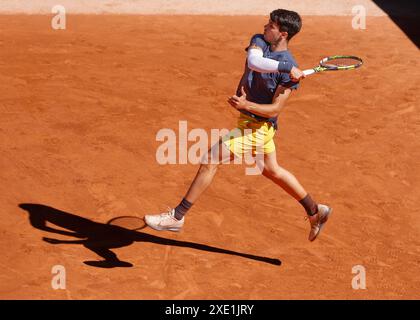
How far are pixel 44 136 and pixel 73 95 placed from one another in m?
1.43

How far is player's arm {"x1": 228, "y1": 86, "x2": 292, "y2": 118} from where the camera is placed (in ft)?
20.7

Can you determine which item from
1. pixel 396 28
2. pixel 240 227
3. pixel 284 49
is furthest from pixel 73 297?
pixel 396 28

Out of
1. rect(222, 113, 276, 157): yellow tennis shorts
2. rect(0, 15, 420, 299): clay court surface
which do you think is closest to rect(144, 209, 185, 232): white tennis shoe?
rect(0, 15, 420, 299): clay court surface

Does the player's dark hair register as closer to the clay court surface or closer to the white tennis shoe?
the white tennis shoe

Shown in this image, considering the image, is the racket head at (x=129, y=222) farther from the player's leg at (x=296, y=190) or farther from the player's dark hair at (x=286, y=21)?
the player's dark hair at (x=286, y=21)

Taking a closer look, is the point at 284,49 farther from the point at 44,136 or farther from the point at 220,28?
the point at 220,28

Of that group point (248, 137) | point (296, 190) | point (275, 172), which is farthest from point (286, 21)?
point (296, 190)

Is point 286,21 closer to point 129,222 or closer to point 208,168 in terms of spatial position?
point 208,168

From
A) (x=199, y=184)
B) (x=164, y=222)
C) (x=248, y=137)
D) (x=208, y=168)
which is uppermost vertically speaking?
(x=248, y=137)

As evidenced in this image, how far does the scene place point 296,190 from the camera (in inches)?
269

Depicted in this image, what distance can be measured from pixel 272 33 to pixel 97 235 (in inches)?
100

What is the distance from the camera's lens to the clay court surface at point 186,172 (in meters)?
6.64

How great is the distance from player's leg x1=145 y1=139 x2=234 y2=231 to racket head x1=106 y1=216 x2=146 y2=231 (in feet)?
2.20

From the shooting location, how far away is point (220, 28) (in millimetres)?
14055
